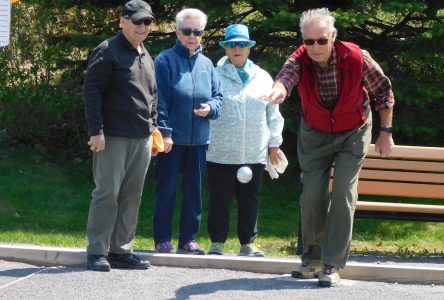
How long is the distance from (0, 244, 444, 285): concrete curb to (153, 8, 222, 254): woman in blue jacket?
410mm

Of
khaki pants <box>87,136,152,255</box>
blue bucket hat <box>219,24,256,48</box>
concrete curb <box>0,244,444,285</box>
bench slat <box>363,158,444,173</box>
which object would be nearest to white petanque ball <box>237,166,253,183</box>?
concrete curb <box>0,244,444,285</box>

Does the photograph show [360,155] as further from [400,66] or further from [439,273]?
[400,66]

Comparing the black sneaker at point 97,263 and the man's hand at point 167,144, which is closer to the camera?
the black sneaker at point 97,263

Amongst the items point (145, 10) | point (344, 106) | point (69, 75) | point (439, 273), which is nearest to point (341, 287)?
point (439, 273)

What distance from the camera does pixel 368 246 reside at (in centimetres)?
909

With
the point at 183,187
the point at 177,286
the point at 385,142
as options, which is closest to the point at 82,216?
the point at 183,187

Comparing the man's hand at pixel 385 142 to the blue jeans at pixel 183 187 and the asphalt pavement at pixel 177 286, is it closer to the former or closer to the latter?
the asphalt pavement at pixel 177 286

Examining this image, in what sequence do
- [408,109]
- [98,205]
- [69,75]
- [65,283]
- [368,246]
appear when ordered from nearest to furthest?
[65,283], [98,205], [368,246], [408,109], [69,75]

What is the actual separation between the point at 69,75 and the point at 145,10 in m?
5.40

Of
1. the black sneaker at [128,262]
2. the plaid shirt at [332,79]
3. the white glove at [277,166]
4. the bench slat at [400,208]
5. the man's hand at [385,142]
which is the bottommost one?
the black sneaker at [128,262]

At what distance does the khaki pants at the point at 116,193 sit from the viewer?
662cm

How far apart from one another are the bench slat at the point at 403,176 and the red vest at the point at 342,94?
1994 mm

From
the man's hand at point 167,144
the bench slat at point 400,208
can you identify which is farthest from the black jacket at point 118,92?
the bench slat at point 400,208

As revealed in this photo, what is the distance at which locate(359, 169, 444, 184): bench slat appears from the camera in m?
8.32
